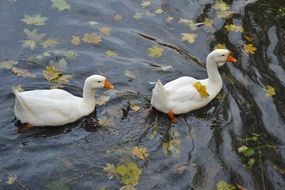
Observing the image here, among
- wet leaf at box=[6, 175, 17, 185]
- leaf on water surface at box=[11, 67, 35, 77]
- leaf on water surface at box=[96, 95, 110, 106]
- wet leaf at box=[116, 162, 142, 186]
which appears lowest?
wet leaf at box=[6, 175, 17, 185]

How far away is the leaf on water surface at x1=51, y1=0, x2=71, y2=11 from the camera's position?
992 cm

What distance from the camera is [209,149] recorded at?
7020 mm

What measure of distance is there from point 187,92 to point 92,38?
8.70ft

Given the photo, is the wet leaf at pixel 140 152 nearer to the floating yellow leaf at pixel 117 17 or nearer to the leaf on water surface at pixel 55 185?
the leaf on water surface at pixel 55 185

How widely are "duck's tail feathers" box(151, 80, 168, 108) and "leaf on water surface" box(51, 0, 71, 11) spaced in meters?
3.68

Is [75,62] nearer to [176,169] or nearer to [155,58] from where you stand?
[155,58]

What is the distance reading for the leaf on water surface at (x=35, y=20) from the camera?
9.42m

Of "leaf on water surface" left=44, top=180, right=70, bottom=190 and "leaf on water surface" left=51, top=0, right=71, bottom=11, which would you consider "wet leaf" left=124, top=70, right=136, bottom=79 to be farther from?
"leaf on water surface" left=44, top=180, right=70, bottom=190

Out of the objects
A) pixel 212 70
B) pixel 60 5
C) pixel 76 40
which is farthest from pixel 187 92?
pixel 60 5

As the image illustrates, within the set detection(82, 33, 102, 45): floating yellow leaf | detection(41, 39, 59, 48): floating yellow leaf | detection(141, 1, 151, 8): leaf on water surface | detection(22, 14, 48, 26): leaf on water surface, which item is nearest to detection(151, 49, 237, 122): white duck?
detection(82, 33, 102, 45): floating yellow leaf

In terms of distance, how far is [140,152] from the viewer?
6.85m

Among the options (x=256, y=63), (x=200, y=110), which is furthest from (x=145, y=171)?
(x=256, y=63)

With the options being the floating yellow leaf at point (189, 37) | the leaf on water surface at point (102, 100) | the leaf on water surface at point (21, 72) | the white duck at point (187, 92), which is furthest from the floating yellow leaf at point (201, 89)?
the leaf on water surface at point (21, 72)

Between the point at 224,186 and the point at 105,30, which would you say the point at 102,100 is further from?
the point at 224,186
